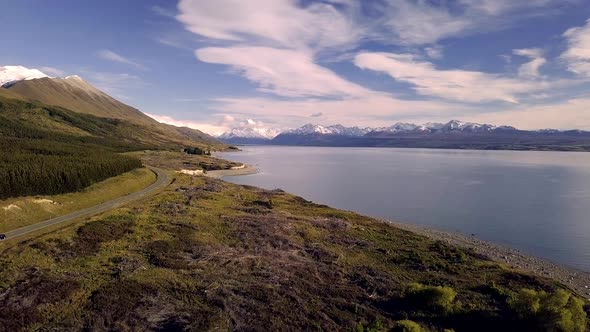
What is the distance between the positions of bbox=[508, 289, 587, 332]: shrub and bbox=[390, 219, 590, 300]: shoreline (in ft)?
40.7

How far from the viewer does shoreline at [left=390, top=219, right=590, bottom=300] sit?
165 feet

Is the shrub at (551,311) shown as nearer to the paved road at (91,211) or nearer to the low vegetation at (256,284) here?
the low vegetation at (256,284)

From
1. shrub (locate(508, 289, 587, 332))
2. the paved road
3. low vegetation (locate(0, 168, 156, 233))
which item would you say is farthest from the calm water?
low vegetation (locate(0, 168, 156, 233))

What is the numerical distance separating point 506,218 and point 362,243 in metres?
49.9

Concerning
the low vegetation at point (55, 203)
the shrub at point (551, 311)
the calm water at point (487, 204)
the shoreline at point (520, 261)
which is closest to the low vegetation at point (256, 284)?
the shrub at point (551, 311)

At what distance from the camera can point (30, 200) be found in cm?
6125

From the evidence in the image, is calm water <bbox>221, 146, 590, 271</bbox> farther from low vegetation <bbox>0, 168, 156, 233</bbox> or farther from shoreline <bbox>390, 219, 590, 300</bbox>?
low vegetation <bbox>0, 168, 156, 233</bbox>

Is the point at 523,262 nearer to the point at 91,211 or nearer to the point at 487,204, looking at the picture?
the point at 487,204

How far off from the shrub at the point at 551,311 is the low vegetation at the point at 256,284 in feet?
0.32

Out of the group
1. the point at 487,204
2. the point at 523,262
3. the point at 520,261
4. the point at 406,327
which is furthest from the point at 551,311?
the point at 487,204

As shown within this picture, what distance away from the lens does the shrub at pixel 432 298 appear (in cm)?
3684

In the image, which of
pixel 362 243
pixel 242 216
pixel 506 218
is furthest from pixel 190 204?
pixel 506 218

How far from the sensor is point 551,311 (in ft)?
112

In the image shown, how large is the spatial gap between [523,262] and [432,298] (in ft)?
96.9
